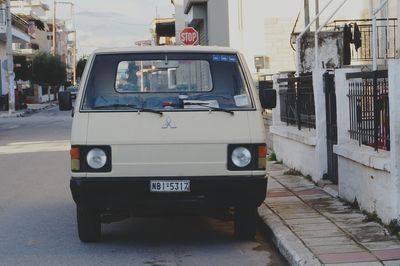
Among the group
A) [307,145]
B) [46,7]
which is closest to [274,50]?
[307,145]

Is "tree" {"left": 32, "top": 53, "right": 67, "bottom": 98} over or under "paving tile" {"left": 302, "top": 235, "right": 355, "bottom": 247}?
over

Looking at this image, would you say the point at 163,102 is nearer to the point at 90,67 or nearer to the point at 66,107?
the point at 90,67

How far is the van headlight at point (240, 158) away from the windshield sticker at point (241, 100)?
631 millimetres

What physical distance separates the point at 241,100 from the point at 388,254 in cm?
240

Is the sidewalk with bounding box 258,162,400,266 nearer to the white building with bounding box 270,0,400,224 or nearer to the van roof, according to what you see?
the white building with bounding box 270,0,400,224

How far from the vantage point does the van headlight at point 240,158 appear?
24.9 feet

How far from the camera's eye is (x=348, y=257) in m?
A: 6.60

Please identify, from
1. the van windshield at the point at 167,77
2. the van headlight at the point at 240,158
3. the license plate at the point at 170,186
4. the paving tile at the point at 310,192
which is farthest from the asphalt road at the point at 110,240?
the van windshield at the point at 167,77

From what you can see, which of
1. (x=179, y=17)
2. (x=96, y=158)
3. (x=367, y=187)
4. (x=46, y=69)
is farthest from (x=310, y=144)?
(x=46, y=69)

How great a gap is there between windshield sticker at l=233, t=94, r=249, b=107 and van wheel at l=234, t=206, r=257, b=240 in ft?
3.66

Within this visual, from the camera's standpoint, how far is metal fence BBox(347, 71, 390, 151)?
8289mm

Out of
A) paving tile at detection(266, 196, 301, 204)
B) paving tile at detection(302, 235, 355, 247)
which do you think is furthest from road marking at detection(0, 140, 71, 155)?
paving tile at detection(302, 235, 355, 247)

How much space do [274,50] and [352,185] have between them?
1146 centimetres

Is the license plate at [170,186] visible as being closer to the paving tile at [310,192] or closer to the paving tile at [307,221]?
the paving tile at [307,221]
